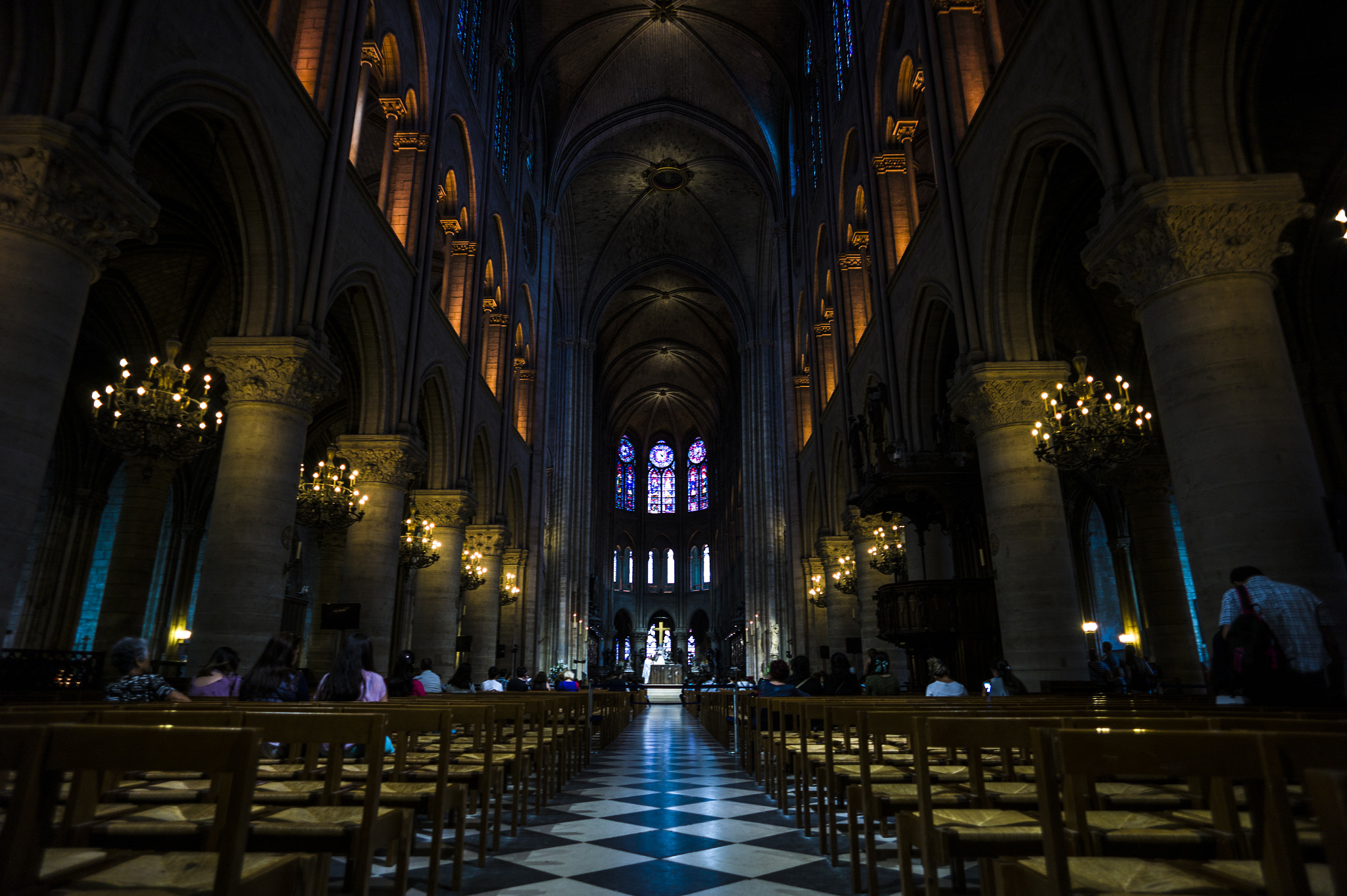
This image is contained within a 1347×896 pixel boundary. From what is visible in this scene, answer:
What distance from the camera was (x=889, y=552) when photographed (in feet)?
46.8

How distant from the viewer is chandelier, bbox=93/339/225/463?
802cm

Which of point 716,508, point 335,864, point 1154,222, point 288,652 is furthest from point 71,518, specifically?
point 716,508

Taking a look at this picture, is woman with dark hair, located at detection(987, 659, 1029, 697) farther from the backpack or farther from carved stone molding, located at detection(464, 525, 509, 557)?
carved stone molding, located at detection(464, 525, 509, 557)

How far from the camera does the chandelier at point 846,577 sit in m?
17.2

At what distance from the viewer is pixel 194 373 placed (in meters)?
14.3

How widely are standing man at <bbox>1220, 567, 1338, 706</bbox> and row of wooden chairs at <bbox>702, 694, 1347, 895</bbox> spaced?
1.98ft

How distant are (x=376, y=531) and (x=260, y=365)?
3.89 meters

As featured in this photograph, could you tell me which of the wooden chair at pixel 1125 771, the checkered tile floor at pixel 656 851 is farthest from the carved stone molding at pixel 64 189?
the wooden chair at pixel 1125 771

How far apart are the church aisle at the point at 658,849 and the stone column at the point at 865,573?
27.0 feet

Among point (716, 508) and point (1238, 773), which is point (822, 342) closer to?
point (1238, 773)

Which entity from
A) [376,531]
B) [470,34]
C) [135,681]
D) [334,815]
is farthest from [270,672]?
[470,34]

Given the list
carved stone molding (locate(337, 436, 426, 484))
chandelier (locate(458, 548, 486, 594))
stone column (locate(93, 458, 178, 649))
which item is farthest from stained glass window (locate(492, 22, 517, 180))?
stone column (locate(93, 458, 178, 649))

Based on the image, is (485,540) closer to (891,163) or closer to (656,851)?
(891,163)

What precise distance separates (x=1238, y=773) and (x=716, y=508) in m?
47.0
